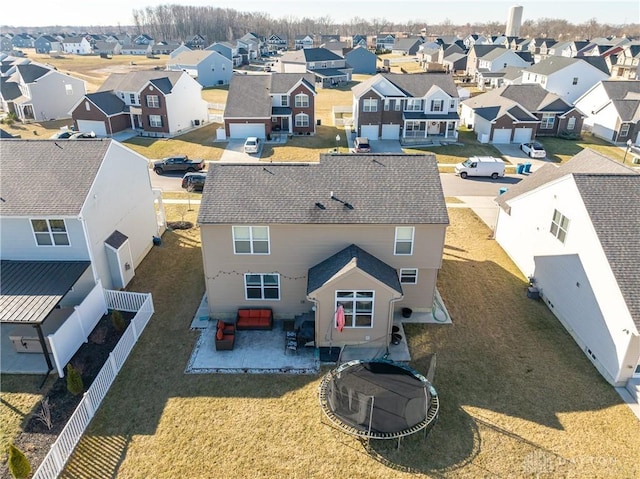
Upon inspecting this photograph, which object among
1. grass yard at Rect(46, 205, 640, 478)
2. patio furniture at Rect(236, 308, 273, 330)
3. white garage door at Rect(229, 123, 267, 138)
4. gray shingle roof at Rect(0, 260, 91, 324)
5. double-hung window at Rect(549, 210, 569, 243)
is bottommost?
grass yard at Rect(46, 205, 640, 478)

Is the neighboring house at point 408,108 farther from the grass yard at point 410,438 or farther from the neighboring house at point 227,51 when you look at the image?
the neighboring house at point 227,51

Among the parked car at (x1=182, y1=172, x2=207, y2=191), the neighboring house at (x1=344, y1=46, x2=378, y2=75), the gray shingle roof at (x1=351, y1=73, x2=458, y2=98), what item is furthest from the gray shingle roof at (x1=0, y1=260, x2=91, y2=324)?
the neighboring house at (x1=344, y1=46, x2=378, y2=75)

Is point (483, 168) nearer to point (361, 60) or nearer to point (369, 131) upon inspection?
point (369, 131)

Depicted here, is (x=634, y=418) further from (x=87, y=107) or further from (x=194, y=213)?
(x=87, y=107)

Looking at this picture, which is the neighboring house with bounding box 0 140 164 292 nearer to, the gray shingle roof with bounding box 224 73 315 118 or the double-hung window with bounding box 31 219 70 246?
the double-hung window with bounding box 31 219 70 246

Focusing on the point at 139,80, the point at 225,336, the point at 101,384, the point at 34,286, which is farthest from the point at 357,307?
the point at 139,80

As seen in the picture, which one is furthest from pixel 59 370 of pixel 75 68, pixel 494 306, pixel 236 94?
pixel 75 68
